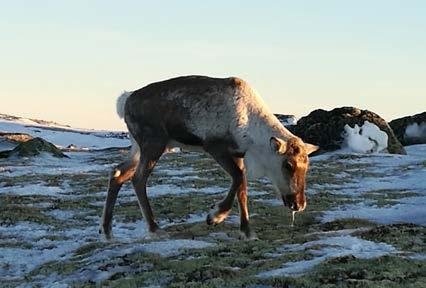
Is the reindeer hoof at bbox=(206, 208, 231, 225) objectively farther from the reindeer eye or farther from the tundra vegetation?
the reindeer eye

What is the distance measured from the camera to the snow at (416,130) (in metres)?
47.3

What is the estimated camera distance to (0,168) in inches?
1169

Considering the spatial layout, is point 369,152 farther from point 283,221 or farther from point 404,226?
point 404,226

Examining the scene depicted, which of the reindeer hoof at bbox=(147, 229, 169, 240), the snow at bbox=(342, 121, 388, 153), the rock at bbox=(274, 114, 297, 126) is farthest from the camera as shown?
the rock at bbox=(274, 114, 297, 126)

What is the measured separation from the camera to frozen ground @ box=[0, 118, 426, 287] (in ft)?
29.4

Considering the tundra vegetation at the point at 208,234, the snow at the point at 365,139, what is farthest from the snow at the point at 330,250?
the snow at the point at 365,139

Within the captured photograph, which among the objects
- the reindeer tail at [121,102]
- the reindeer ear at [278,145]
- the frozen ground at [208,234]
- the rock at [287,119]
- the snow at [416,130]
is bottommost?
the rock at [287,119]

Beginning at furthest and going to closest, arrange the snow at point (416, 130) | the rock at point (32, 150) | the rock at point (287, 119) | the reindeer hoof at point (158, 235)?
1. the rock at point (287, 119)
2. the snow at point (416, 130)
3. the rock at point (32, 150)
4. the reindeer hoof at point (158, 235)

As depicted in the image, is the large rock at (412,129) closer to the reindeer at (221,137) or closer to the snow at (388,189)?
the snow at (388,189)

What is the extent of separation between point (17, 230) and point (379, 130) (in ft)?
92.2

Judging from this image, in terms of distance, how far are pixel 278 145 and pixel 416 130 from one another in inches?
1501

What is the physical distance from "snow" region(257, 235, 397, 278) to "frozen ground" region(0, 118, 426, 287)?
16mm

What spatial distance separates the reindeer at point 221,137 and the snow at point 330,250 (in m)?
1.73

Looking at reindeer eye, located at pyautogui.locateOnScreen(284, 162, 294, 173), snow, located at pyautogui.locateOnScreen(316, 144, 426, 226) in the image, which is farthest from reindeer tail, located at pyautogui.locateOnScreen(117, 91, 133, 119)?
snow, located at pyautogui.locateOnScreen(316, 144, 426, 226)
